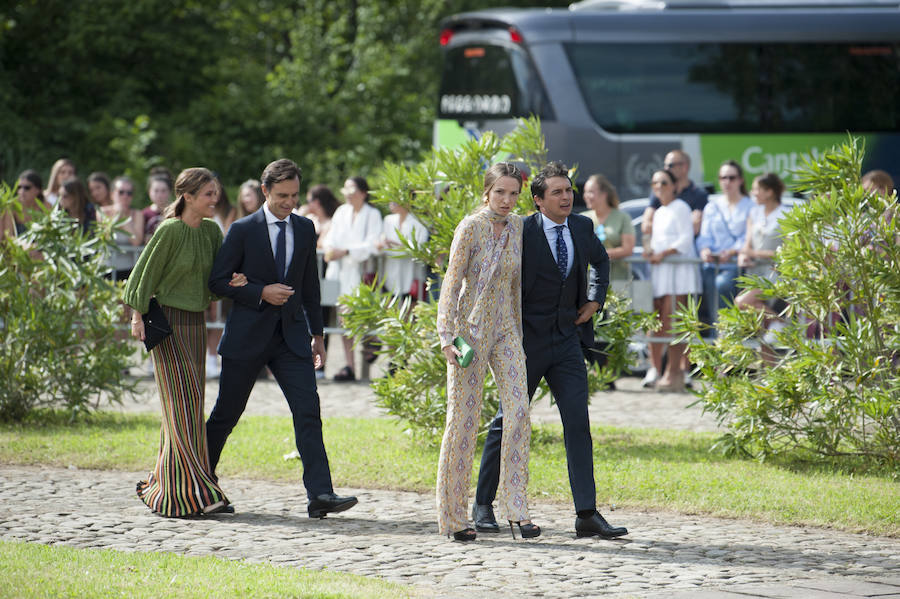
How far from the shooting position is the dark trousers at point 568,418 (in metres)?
7.27

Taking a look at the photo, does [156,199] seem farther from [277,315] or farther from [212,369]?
[277,315]

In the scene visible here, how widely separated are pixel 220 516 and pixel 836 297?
4167mm

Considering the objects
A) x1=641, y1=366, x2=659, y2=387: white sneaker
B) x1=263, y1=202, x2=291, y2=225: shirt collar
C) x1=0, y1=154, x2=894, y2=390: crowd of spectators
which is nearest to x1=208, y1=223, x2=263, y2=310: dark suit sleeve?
x1=263, y1=202, x2=291, y2=225: shirt collar

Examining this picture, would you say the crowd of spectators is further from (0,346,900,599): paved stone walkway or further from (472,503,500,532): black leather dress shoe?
(472,503,500,532): black leather dress shoe

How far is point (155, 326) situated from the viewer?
7773 mm

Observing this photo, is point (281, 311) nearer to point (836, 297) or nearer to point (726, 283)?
point (836, 297)

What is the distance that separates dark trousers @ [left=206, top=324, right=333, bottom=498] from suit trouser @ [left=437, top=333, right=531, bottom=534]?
2.81 feet

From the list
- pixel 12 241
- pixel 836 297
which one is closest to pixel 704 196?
pixel 836 297

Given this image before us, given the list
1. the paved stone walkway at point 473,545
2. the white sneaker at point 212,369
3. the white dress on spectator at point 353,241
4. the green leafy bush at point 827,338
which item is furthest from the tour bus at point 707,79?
the paved stone walkway at point 473,545

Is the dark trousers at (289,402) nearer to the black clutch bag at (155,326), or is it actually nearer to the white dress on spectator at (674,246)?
the black clutch bag at (155,326)

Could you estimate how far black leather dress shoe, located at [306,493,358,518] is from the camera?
767 cm

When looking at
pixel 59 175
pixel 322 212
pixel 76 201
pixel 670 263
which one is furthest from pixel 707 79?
pixel 76 201

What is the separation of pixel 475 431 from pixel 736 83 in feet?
44.9

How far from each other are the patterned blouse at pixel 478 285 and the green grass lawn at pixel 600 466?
168 centimetres
